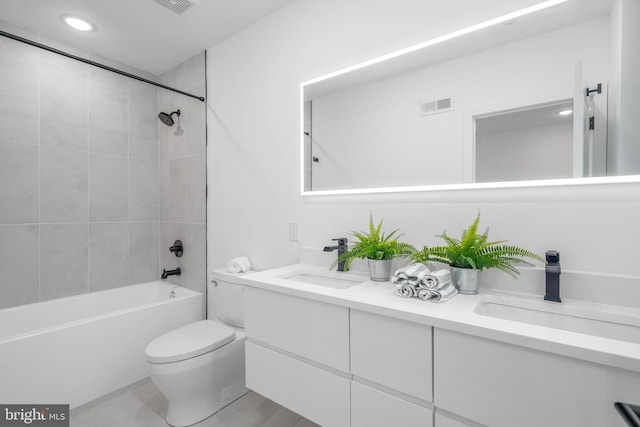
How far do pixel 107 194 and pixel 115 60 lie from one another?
1.18 meters

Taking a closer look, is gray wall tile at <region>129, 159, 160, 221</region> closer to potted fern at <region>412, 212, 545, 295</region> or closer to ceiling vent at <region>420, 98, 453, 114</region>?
ceiling vent at <region>420, 98, 453, 114</region>

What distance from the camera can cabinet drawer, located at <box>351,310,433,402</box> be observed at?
91 cm

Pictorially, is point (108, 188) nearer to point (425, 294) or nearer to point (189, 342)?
point (189, 342)

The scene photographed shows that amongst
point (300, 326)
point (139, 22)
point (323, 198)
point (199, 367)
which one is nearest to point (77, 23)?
point (139, 22)

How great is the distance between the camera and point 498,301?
1.09 metres

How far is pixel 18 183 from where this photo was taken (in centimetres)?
211

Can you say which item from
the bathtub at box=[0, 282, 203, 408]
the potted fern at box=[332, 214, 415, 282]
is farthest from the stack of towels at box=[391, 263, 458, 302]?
the bathtub at box=[0, 282, 203, 408]

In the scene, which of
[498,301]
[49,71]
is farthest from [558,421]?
[49,71]

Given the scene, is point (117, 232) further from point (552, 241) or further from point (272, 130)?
point (552, 241)

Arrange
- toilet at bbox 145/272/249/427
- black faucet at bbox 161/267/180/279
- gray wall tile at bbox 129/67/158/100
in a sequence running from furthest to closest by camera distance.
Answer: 1. gray wall tile at bbox 129/67/158/100
2. black faucet at bbox 161/267/180/279
3. toilet at bbox 145/272/249/427

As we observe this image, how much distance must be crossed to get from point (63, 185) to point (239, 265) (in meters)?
1.57

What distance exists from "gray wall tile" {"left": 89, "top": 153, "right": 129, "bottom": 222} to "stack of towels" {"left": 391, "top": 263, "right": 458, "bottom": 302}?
2.54 meters

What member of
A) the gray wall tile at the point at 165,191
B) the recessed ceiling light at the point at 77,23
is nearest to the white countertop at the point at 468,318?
the gray wall tile at the point at 165,191

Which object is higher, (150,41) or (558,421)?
(150,41)
